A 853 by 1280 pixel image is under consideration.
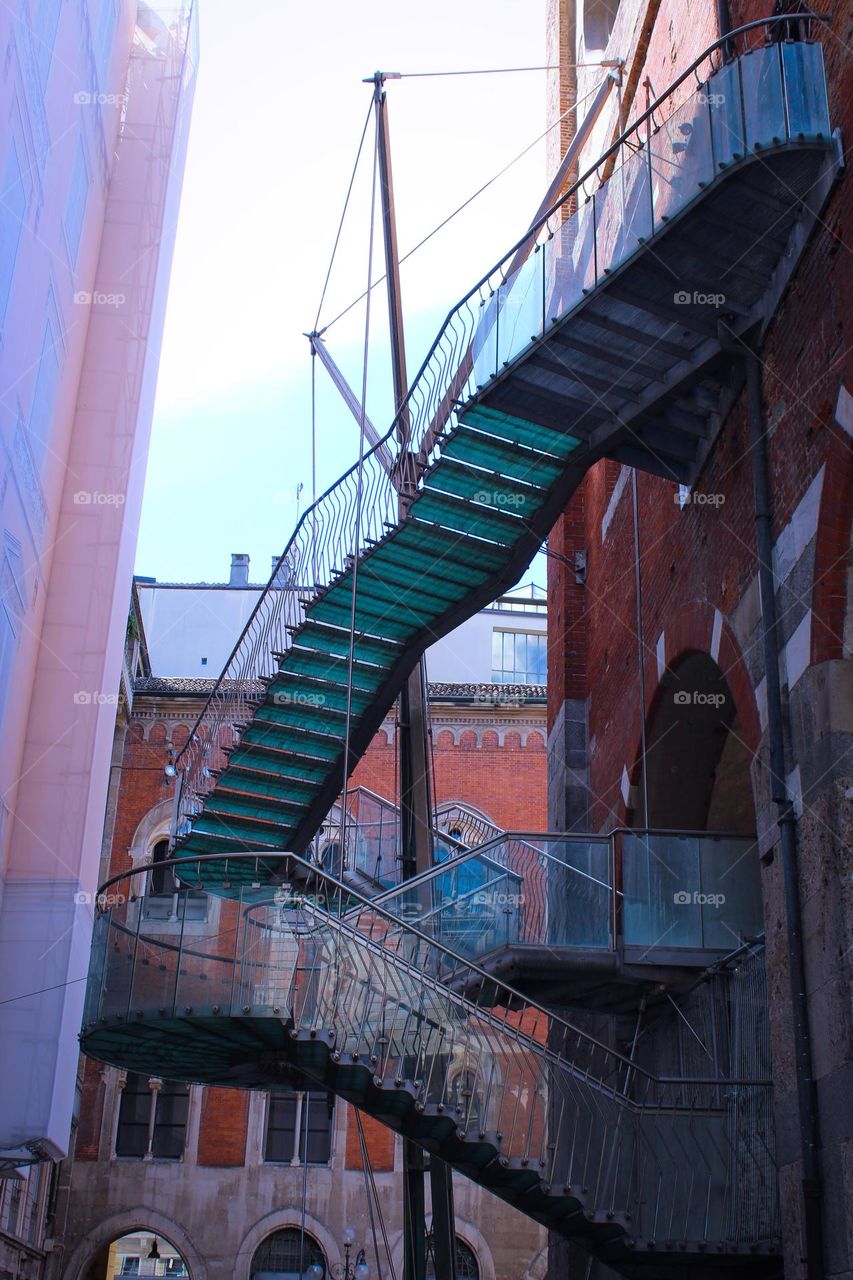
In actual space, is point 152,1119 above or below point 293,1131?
above

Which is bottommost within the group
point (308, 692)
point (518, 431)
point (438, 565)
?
point (308, 692)

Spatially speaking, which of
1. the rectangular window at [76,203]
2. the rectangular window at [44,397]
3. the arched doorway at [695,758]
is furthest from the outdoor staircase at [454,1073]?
the rectangular window at [76,203]

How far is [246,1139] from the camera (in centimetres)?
2894

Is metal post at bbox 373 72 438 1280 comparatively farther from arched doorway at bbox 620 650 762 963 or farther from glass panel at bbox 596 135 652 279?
glass panel at bbox 596 135 652 279

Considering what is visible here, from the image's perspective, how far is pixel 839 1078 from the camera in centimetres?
865

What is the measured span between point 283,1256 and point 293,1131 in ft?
7.69

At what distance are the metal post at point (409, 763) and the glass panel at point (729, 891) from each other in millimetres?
5100

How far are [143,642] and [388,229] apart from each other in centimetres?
1814

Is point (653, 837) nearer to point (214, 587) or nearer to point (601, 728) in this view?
point (601, 728)

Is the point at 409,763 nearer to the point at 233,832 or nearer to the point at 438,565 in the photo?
the point at 233,832

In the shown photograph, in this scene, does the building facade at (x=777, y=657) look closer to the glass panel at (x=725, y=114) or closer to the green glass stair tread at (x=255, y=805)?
the glass panel at (x=725, y=114)

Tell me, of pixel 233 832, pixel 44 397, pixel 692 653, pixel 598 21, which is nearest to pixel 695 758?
pixel 692 653

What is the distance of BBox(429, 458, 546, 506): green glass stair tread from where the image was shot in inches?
502

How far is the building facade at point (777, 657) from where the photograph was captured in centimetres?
896
